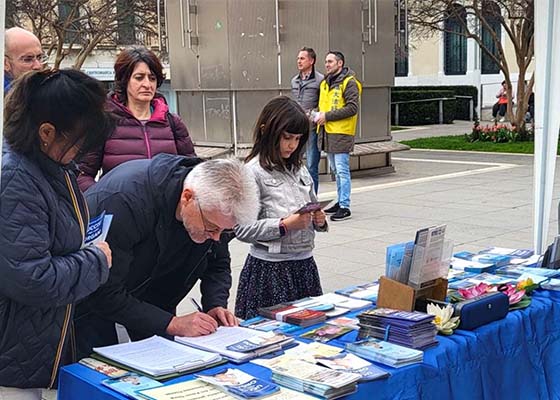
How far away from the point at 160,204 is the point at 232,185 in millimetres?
272

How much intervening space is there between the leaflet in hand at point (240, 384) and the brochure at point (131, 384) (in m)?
0.16

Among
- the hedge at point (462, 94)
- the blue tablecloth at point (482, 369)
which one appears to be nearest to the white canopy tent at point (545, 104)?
the blue tablecloth at point (482, 369)

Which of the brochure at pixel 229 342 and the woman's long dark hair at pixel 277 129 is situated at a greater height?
the woman's long dark hair at pixel 277 129

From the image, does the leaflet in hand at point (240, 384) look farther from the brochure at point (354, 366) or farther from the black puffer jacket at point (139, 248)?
the black puffer jacket at point (139, 248)

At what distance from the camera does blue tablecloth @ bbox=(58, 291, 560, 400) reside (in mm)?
2402

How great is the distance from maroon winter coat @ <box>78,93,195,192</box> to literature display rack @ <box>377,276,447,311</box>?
186 cm

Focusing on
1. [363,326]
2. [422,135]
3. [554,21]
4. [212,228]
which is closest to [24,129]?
[212,228]

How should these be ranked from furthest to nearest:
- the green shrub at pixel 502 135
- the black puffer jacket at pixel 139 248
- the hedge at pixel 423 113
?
the hedge at pixel 423 113
the green shrub at pixel 502 135
the black puffer jacket at pixel 139 248

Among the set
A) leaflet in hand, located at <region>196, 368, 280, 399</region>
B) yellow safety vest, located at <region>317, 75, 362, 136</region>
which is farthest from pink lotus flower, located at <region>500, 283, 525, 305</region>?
yellow safety vest, located at <region>317, 75, 362, 136</region>

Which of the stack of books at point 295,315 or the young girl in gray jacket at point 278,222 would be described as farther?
the young girl in gray jacket at point 278,222

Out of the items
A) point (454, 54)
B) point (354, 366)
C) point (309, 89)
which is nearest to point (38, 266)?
point (354, 366)

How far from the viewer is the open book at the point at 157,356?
238cm

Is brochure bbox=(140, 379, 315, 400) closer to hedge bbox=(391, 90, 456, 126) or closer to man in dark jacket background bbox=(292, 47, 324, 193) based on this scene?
man in dark jacket background bbox=(292, 47, 324, 193)

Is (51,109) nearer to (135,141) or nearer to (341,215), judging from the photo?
(135,141)
